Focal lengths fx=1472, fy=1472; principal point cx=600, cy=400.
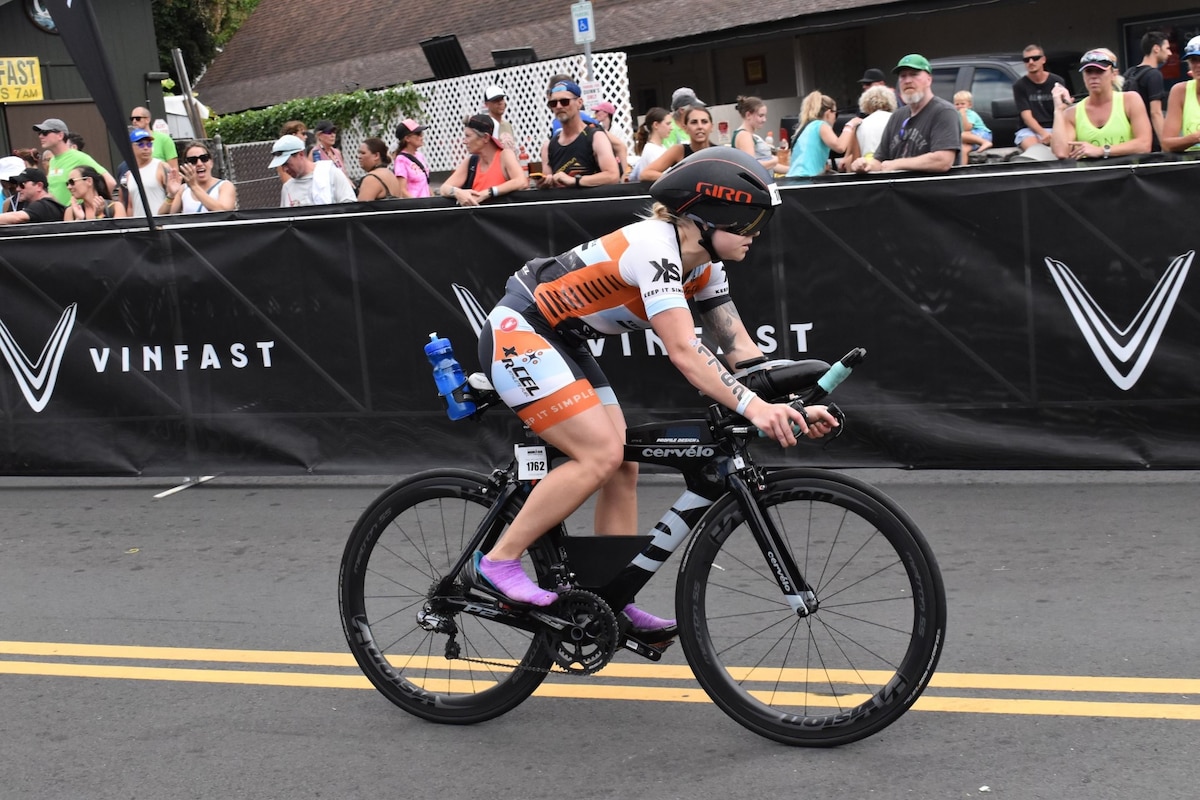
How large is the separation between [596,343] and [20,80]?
1855cm

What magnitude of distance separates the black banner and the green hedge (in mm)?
21251

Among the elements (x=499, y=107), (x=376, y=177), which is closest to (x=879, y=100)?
(x=499, y=107)

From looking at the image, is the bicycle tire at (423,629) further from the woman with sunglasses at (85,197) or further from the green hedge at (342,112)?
the green hedge at (342,112)

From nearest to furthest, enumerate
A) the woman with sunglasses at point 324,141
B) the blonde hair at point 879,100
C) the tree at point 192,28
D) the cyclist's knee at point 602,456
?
the cyclist's knee at point 602,456, the blonde hair at point 879,100, the woman with sunglasses at point 324,141, the tree at point 192,28

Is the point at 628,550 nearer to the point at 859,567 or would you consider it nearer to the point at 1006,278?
the point at 859,567

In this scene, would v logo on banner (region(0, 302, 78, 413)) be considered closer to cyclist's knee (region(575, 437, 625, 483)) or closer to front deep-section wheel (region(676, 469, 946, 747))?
front deep-section wheel (region(676, 469, 946, 747))

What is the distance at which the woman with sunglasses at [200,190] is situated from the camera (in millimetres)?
11297

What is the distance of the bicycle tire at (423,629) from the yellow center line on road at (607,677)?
44mm

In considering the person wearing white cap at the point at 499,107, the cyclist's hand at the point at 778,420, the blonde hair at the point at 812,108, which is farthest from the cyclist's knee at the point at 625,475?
the blonde hair at the point at 812,108

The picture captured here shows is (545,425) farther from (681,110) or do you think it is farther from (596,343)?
(681,110)

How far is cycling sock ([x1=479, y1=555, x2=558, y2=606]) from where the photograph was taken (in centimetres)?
465

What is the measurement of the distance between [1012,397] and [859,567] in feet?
11.5

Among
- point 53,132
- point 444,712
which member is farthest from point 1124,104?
point 53,132

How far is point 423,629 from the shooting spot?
4.97 meters
